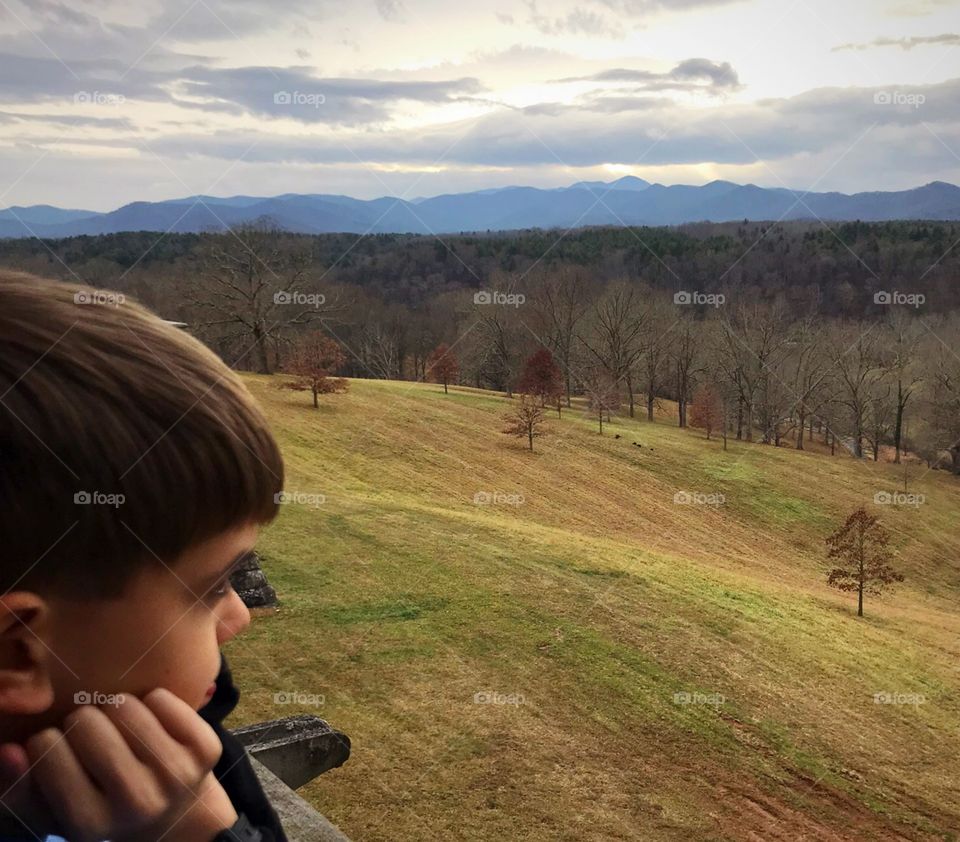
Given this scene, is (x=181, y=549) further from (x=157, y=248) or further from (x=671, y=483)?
(x=157, y=248)

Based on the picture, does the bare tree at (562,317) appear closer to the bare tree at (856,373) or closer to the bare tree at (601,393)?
the bare tree at (601,393)

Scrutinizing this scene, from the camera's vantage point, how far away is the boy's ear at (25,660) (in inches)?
40.8

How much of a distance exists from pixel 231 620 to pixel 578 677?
45.8 ft

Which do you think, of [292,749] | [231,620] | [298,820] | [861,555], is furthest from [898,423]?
[231,620]

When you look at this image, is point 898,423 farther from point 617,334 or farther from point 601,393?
point 601,393

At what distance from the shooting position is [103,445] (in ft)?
3.40

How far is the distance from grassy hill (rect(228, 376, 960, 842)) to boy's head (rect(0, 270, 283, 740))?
9117 millimetres

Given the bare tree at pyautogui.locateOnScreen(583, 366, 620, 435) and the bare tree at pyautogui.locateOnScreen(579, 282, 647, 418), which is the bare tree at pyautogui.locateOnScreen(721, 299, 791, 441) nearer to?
the bare tree at pyautogui.locateOnScreen(579, 282, 647, 418)

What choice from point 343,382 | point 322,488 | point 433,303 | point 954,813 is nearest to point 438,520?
point 322,488

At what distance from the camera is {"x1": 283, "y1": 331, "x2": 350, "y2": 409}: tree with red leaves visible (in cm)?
4150

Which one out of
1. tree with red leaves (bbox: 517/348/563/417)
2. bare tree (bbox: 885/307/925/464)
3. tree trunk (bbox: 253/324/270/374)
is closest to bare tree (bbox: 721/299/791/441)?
bare tree (bbox: 885/307/925/464)

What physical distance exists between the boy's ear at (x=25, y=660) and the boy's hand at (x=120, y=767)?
0.18ft

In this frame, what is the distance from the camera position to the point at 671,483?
42.4 m

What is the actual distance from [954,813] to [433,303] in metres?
73.3
